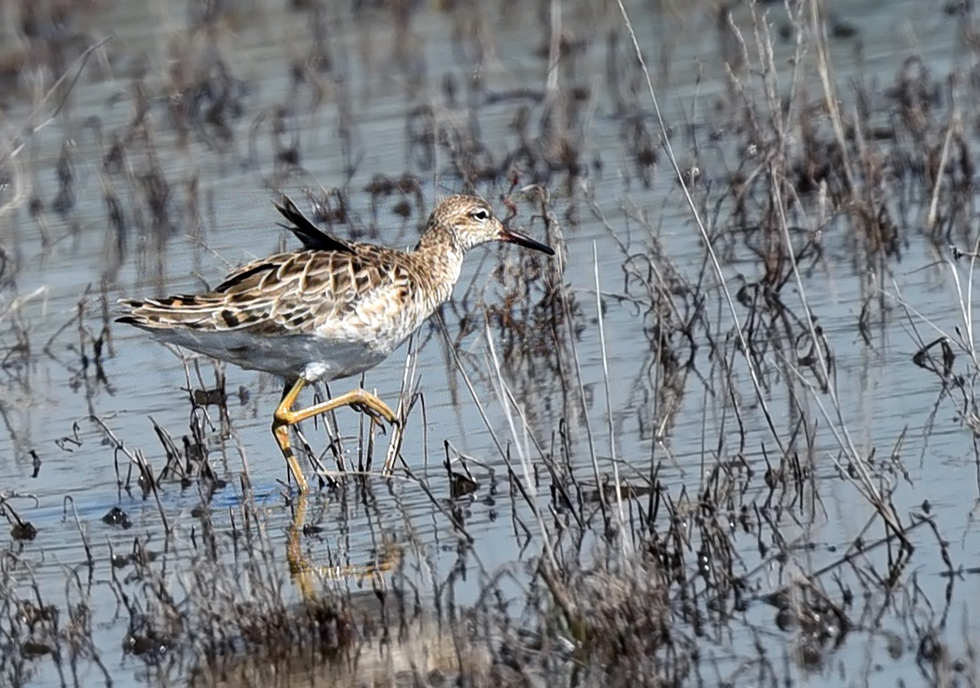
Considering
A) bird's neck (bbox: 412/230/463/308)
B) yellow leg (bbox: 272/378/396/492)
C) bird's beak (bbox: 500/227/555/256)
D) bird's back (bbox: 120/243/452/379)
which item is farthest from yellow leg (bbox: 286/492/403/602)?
bird's beak (bbox: 500/227/555/256)

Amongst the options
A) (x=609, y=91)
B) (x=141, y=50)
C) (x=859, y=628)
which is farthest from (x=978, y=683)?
(x=141, y=50)

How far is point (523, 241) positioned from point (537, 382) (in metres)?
0.60

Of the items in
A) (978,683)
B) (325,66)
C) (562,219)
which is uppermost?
(325,66)

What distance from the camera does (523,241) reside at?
8.83 meters

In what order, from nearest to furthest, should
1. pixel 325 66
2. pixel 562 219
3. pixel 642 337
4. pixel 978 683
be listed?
pixel 978 683
pixel 642 337
pixel 562 219
pixel 325 66

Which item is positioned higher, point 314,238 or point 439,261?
point 314,238

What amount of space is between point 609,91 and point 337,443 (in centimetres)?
759

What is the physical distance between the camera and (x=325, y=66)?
16.4m

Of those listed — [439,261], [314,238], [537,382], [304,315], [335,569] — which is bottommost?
[335,569]

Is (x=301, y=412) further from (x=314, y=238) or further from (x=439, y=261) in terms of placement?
(x=439, y=261)

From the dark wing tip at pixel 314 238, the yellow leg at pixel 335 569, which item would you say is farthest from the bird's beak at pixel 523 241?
the yellow leg at pixel 335 569

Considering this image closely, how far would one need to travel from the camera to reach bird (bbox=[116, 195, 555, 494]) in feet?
25.9

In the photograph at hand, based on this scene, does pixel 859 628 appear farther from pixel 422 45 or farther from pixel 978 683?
pixel 422 45

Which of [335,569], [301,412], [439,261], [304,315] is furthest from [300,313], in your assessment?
[335,569]
